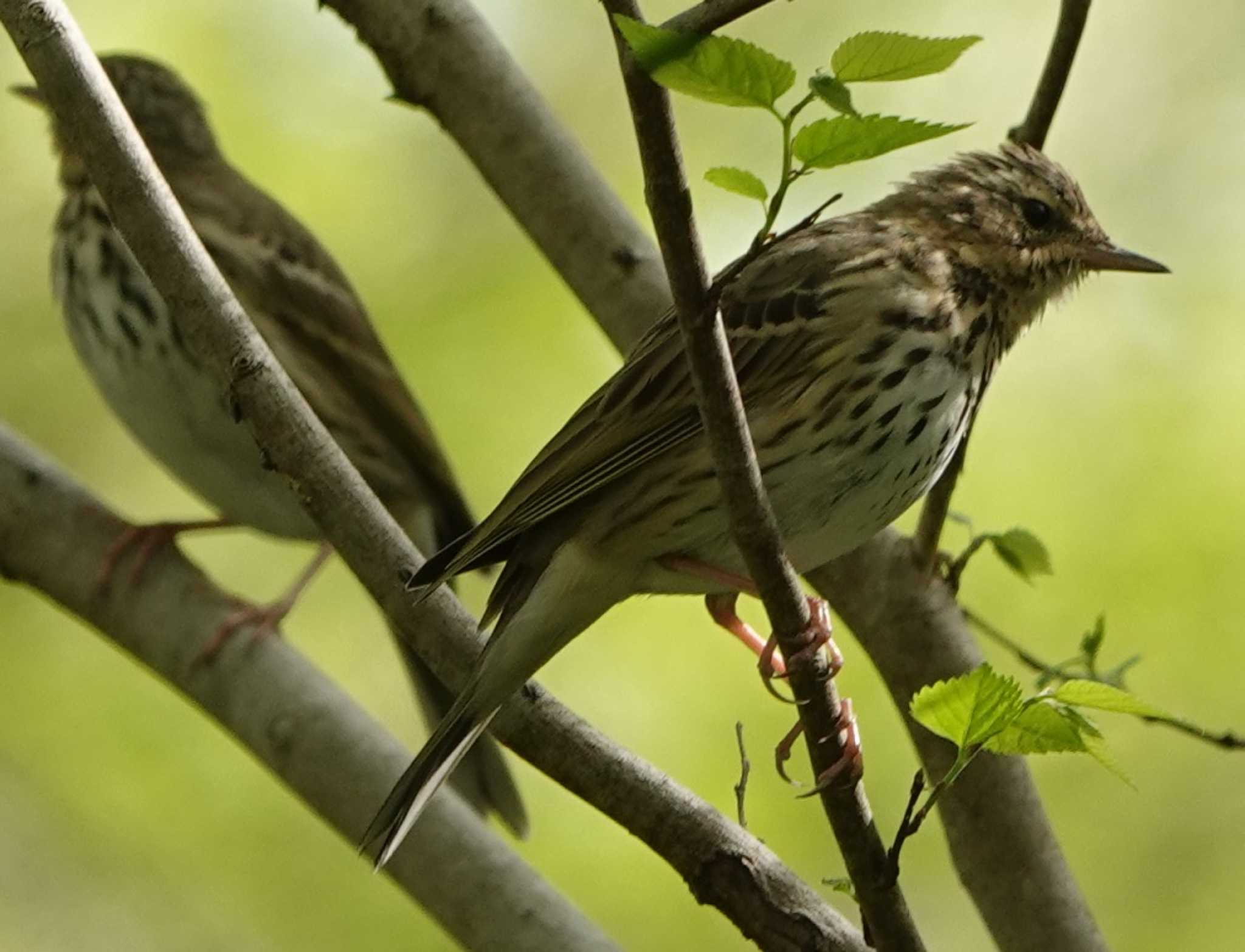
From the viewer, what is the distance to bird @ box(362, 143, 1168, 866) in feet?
12.5

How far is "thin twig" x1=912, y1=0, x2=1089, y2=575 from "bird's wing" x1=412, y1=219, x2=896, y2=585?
0.40 metres

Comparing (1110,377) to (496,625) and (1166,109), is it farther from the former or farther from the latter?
(496,625)

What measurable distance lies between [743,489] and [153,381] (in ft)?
12.8

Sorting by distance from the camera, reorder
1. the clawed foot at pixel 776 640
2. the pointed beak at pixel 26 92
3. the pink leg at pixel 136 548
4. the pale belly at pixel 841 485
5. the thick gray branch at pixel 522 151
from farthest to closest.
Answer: the pointed beak at pixel 26 92, the pink leg at pixel 136 548, the thick gray branch at pixel 522 151, the pale belly at pixel 841 485, the clawed foot at pixel 776 640

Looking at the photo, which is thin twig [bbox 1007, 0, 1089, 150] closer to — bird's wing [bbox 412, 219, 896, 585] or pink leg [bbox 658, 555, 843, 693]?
bird's wing [bbox 412, 219, 896, 585]

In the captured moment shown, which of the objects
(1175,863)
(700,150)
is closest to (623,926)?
(1175,863)

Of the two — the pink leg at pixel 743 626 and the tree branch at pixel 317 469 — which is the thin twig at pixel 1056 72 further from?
the tree branch at pixel 317 469

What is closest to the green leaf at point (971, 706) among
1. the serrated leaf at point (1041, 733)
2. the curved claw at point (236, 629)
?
the serrated leaf at point (1041, 733)

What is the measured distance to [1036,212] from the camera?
474 cm

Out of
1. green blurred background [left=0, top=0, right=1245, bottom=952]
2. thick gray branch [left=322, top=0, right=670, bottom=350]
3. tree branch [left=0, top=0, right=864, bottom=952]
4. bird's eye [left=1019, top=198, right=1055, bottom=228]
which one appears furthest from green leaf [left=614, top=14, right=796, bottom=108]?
green blurred background [left=0, top=0, right=1245, bottom=952]

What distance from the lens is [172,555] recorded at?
5.33 metres

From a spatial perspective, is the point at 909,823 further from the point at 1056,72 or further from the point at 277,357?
the point at 277,357

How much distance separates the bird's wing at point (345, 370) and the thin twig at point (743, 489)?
12.3 ft

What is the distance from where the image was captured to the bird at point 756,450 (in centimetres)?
382
